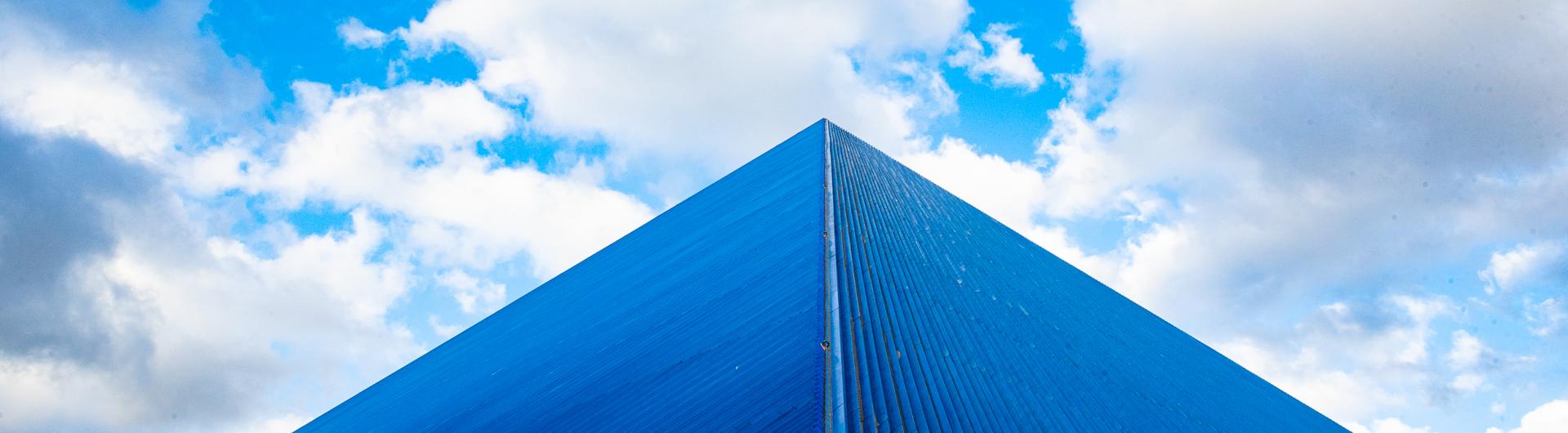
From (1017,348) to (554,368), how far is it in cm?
533

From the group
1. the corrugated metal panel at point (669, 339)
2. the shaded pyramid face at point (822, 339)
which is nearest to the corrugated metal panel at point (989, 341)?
the shaded pyramid face at point (822, 339)

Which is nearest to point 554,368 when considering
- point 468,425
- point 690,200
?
point 468,425

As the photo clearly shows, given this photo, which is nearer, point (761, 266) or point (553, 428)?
point (553, 428)

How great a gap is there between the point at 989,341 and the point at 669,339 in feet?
11.3

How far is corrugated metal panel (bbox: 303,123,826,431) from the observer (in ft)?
26.4

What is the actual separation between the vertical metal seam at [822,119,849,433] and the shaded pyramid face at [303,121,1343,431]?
0.03 m

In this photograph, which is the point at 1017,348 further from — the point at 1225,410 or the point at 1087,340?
the point at 1225,410

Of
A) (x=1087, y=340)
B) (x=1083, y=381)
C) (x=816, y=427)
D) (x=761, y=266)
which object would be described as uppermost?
(x=761, y=266)

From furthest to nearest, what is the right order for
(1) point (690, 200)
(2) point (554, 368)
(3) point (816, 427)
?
(1) point (690, 200)
(2) point (554, 368)
(3) point (816, 427)

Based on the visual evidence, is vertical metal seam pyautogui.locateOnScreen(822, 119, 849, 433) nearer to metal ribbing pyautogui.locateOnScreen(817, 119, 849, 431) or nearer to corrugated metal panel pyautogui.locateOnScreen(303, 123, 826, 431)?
metal ribbing pyautogui.locateOnScreen(817, 119, 849, 431)

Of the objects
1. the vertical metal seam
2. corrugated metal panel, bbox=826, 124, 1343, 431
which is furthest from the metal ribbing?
corrugated metal panel, bbox=826, 124, 1343, 431

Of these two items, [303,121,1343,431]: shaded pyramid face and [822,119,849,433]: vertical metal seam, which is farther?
[303,121,1343,431]: shaded pyramid face

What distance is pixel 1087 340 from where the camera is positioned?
43.4 feet

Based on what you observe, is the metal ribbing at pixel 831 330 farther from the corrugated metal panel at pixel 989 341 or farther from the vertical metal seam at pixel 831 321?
the corrugated metal panel at pixel 989 341
